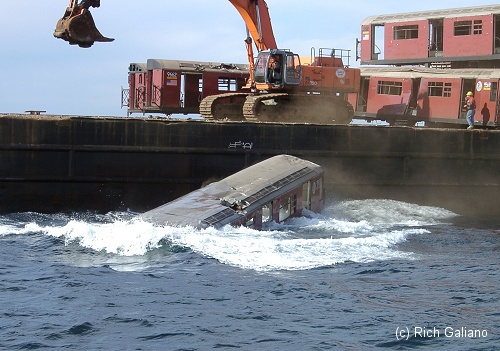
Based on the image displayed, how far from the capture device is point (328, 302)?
1312 cm

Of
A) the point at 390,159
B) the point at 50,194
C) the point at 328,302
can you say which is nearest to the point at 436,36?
the point at 390,159

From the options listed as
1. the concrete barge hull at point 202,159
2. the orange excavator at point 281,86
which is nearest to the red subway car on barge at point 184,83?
the orange excavator at point 281,86

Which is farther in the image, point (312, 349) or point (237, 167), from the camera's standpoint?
point (237, 167)

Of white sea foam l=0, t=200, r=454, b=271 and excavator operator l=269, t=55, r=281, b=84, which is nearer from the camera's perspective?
white sea foam l=0, t=200, r=454, b=271

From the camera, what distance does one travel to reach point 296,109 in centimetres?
3212

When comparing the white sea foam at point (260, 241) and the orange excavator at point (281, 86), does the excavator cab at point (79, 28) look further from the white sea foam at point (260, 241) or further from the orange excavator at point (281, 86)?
the orange excavator at point (281, 86)

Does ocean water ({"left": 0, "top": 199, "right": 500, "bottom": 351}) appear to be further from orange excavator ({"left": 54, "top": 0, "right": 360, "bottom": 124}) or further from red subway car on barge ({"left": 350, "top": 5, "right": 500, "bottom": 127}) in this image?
red subway car on barge ({"left": 350, "top": 5, "right": 500, "bottom": 127})

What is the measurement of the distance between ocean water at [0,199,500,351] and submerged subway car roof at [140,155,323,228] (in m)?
0.52

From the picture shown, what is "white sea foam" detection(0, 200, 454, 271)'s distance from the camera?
16.1 metres

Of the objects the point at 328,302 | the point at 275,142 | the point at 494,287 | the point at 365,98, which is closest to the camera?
the point at 328,302

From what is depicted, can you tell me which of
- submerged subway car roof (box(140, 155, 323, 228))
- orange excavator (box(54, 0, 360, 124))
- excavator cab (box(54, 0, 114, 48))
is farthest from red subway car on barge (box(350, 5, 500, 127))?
excavator cab (box(54, 0, 114, 48))

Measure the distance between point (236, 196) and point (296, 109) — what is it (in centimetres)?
1296

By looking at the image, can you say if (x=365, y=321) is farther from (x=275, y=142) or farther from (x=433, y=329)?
(x=275, y=142)

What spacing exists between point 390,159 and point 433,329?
648 inches
